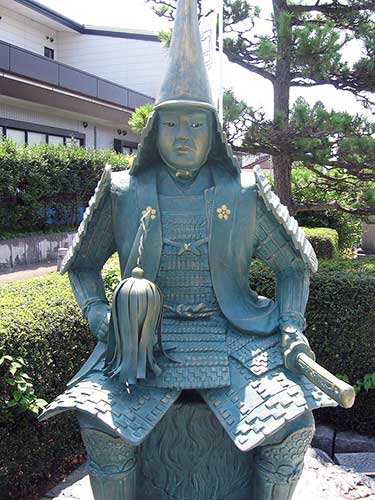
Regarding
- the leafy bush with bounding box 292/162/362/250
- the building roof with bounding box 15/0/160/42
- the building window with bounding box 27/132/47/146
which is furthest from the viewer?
the building roof with bounding box 15/0/160/42

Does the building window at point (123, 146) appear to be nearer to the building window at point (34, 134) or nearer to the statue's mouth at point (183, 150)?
the building window at point (34, 134)

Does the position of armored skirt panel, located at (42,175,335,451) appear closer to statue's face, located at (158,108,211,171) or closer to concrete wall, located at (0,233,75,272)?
statue's face, located at (158,108,211,171)

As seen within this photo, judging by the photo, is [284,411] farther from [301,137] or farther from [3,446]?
[301,137]

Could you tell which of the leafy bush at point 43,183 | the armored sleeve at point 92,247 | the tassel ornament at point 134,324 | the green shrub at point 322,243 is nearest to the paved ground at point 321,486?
the armored sleeve at point 92,247

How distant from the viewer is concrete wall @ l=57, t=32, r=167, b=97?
17.1 meters

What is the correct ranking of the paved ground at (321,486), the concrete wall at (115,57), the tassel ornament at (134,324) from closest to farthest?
the tassel ornament at (134,324) < the paved ground at (321,486) < the concrete wall at (115,57)

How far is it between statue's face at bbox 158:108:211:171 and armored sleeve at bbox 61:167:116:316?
269 mm

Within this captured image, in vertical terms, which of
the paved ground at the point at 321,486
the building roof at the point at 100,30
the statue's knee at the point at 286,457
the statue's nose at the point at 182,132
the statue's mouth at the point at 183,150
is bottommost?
the paved ground at the point at 321,486

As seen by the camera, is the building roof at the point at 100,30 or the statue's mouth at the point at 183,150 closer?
the statue's mouth at the point at 183,150

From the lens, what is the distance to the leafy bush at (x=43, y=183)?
975 centimetres

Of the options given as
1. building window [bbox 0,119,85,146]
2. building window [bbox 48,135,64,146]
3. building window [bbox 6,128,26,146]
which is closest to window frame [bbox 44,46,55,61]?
building window [bbox 0,119,85,146]

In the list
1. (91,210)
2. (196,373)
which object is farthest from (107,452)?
(91,210)

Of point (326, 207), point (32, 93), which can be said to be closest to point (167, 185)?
point (326, 207)

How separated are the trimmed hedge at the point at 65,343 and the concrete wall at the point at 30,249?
5440 mm
